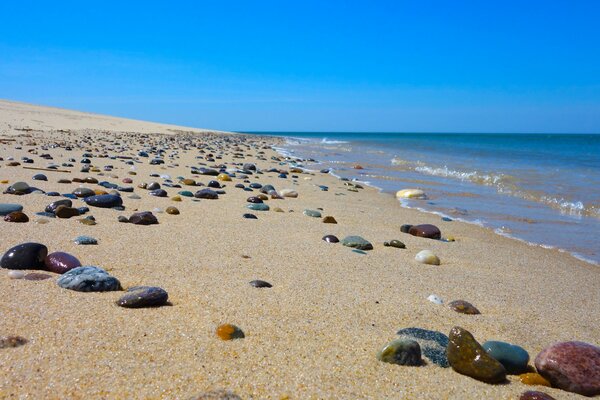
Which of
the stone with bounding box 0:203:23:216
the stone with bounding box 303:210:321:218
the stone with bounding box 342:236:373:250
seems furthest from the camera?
the stone with bounding box 303:210:321:218

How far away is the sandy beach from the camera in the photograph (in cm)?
159

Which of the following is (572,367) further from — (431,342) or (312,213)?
(312,213)

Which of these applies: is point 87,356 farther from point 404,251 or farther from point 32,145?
point 32,145

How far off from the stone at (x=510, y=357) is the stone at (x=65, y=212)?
3135mm

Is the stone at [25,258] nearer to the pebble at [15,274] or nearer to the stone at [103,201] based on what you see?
the pebble at [15,274]

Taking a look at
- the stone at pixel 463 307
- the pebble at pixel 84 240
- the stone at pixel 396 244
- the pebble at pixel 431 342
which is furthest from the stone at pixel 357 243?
the pebble at pixel 84 240

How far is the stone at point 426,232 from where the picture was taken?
→ 455 cm

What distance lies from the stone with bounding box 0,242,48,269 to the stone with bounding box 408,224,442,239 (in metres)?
3.24

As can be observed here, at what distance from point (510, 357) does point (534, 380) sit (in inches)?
4.4

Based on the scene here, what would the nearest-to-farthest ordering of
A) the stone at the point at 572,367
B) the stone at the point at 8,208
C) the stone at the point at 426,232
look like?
the stone at the point at 572,367, the stone at the point at 8,208, the stone at the point at 426,232

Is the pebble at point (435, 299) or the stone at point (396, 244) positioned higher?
the pebble at point (435, 299)

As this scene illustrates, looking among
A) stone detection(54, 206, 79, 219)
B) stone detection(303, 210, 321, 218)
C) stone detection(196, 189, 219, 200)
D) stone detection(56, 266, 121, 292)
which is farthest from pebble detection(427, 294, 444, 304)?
stone detection(196, 189, 219, 200)

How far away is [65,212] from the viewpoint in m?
3.72

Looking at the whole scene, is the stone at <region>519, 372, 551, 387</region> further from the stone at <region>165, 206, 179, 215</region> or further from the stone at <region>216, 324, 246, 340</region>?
the stone at <region>165, 206, 179, 215</region>
